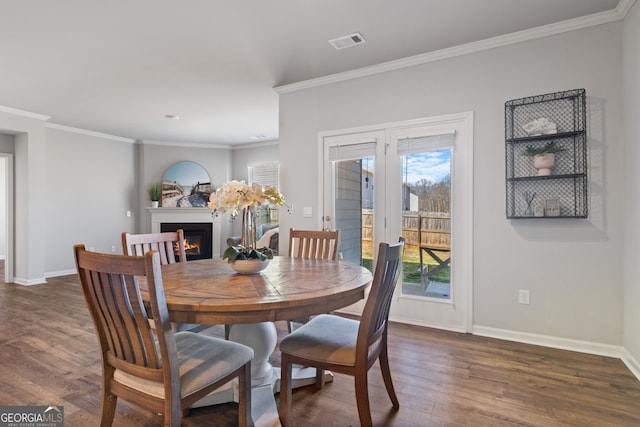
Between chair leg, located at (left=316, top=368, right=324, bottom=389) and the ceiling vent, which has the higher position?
the ceiling vent

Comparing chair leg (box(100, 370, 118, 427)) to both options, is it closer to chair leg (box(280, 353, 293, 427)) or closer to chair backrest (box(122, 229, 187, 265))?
chair leg (box(280, 353, 293, 427))

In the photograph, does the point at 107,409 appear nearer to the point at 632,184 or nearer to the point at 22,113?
the point at 632,184

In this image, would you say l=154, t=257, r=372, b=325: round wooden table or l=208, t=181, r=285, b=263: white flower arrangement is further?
l=208, t=181, r=285, b=263: white flower arrangement

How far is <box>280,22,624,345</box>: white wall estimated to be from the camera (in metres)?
2.56

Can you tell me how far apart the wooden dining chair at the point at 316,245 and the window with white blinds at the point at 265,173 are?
13.7 feet

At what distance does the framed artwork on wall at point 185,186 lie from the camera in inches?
272

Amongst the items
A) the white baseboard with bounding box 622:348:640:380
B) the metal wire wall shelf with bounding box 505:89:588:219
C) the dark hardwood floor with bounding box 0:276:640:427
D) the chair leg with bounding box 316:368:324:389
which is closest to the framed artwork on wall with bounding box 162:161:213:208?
the dark hardwood floor with bounding box 0:276:640:427

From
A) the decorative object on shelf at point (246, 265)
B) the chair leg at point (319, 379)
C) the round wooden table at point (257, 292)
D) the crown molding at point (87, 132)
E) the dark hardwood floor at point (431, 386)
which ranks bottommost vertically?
the dark hardwood floor at point (431, 386)

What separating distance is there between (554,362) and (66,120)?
6.87 metres

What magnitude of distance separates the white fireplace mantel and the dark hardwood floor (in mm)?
3809

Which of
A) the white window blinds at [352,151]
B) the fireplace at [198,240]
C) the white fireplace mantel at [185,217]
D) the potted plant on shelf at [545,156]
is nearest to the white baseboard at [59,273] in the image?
the white fireplace mantel at [185,217]

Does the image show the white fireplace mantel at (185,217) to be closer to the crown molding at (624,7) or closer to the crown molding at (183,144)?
the crown molding at (183,144)

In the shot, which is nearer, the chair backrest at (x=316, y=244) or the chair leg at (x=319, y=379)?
the chair leg at (x=319, y=379)

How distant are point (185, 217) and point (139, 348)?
601cm
